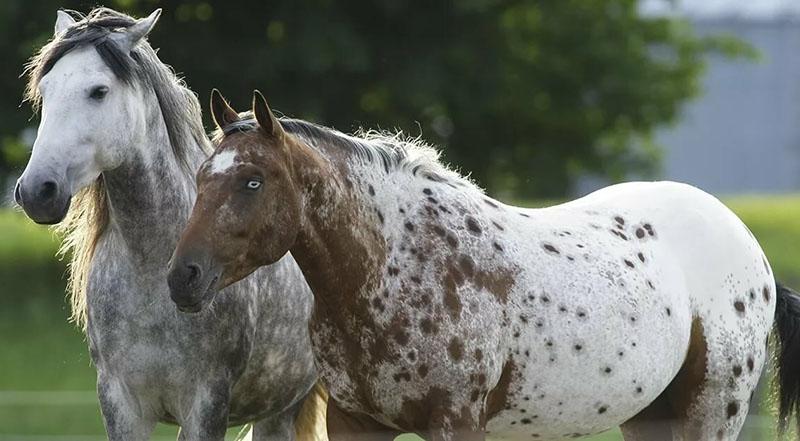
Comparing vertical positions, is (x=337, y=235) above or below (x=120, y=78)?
above

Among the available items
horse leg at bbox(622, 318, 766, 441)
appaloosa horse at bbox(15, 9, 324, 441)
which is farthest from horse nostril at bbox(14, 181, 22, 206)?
horse leg at bbox(622, 318, 766, 441)

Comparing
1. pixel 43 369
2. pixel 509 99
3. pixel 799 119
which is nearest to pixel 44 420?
pixel 43 369

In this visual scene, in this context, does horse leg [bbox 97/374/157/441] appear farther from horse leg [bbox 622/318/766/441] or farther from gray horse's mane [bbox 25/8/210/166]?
horse leg [bbox 622/318/766/441]

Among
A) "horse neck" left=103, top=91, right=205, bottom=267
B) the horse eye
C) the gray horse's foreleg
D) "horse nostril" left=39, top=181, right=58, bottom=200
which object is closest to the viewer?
"horse nostril" left=39, top=181, right=58, bottom=200

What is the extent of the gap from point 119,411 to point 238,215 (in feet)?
3.40

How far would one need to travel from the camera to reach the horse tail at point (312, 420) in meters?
5.41

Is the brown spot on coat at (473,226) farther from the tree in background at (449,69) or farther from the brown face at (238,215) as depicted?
the tree in background at (449,69)

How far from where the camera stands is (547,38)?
1609cm

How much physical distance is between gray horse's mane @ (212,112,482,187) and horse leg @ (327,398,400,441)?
733mm

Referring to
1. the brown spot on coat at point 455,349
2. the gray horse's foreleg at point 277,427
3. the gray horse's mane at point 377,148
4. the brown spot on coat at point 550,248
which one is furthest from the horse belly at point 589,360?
the gray horse's foreleg at point 277,427

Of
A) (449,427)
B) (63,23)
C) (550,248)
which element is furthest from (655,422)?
(63,23)

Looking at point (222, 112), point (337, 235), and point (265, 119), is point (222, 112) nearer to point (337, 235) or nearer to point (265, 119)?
point (265, 119)

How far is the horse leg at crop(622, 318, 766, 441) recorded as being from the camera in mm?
4809

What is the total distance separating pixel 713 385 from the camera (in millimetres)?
4816
